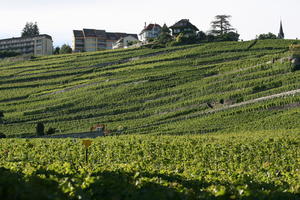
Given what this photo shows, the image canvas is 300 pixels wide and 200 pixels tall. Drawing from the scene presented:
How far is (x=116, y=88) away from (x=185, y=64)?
20.6 m

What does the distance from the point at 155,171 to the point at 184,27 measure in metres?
145

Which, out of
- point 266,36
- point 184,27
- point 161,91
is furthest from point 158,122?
point 184,27

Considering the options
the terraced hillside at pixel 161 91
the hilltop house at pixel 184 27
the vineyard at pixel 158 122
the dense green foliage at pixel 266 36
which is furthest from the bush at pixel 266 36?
the hilltop house at pixel 184 27

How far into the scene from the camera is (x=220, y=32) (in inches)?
6422

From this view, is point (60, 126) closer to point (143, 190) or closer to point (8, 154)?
point (8, 154)

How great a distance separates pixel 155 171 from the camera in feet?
70.1

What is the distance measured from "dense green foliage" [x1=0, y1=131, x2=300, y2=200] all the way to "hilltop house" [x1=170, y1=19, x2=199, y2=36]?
122 metres

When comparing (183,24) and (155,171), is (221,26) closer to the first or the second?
(183,24)

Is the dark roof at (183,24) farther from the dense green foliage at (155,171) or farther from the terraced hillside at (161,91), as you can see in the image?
the dense green foliage at (155,171)

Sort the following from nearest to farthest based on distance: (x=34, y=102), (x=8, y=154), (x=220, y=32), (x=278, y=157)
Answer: (x=278, y=157), (x=8, y=154), (x=34, y=102), (x=220, y=32)

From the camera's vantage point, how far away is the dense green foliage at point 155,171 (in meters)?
13.4

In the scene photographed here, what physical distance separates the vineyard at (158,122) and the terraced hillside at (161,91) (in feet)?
0.75

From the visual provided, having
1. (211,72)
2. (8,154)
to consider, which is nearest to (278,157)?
(8,154)

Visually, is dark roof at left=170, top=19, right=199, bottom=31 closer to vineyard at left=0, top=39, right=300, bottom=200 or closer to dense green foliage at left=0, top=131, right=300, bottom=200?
vineyard at left=0, top=39, right=300, bottom=200
